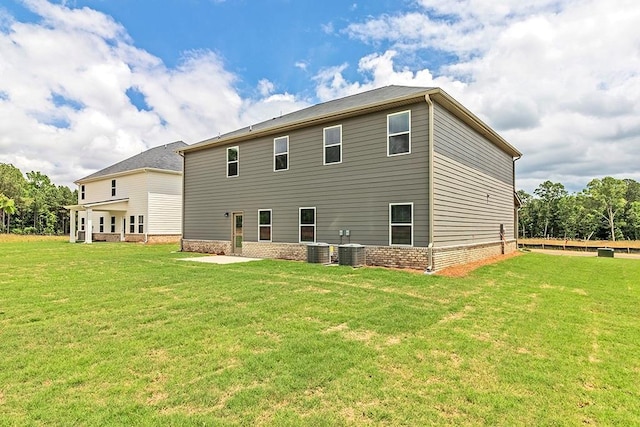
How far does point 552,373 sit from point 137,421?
3.87m

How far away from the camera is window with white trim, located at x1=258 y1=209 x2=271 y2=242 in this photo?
14859 millimetres

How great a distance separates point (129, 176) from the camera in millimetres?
26547

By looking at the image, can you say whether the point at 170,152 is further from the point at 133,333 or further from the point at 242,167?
the point at 133,333

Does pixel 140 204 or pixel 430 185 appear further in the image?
pixel 140 204

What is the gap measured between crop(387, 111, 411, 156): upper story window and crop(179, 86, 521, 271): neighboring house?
33 mm

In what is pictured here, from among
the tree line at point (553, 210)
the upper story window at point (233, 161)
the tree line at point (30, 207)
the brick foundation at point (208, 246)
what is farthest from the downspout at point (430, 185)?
the tree line at point (30, 207)

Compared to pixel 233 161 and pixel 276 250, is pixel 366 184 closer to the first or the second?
pixel 276 250

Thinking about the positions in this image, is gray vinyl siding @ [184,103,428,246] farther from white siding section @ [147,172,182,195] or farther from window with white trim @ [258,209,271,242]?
white siding section @ [147,172,182,195]

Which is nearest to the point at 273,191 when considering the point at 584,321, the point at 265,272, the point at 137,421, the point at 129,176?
the point at 265,272

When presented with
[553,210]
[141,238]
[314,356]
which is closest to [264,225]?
[314,356]

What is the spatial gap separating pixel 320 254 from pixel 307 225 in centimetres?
163

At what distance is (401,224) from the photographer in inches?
438

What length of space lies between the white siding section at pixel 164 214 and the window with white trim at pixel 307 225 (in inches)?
622

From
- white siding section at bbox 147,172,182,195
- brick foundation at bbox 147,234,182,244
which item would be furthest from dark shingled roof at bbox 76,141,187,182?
brick foundation at bbox 147,234,182,244
